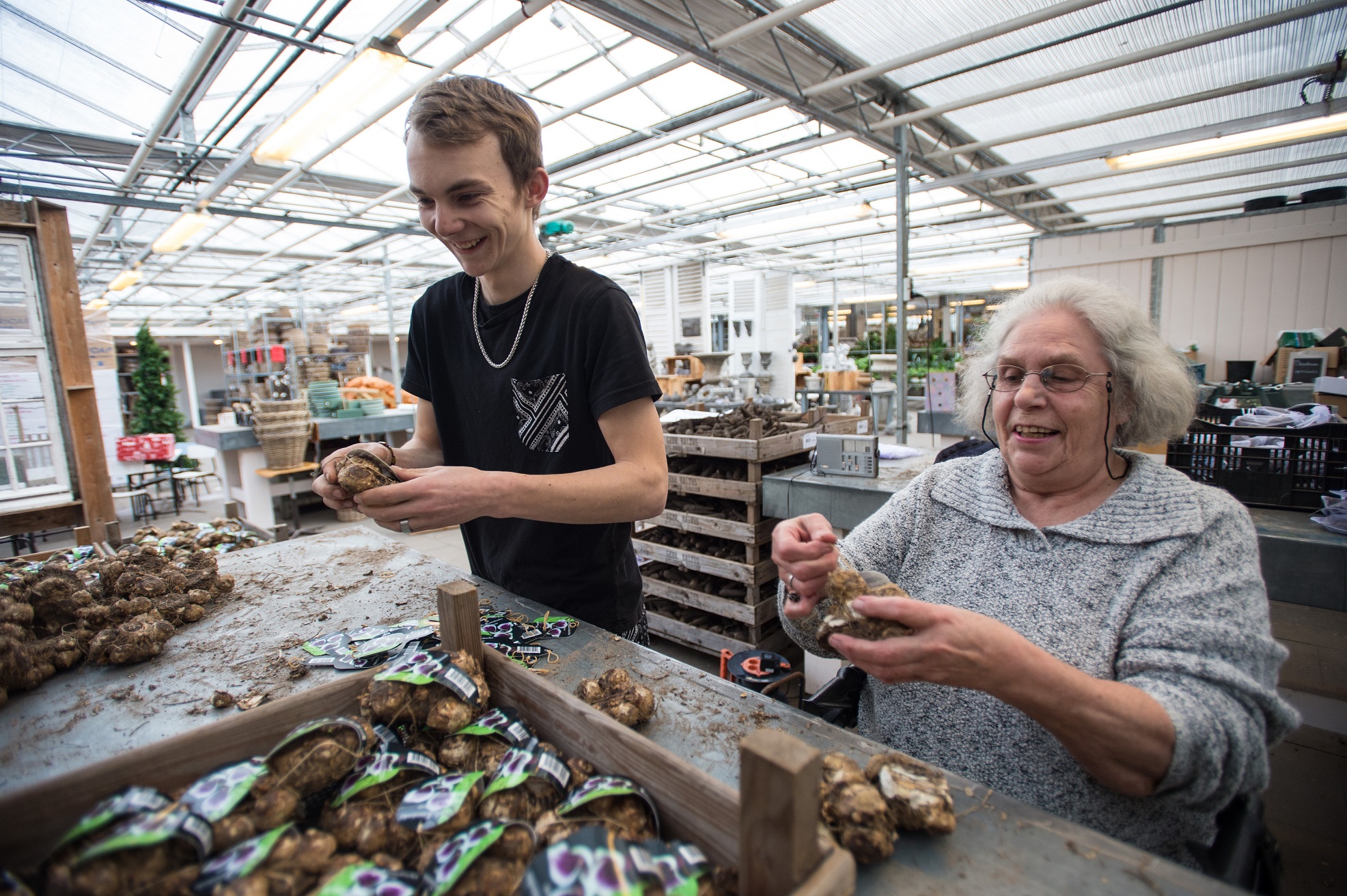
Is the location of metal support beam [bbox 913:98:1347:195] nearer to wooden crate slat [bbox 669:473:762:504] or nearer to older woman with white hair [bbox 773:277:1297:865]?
wooden crate slat [bbox 669:473:762:504]

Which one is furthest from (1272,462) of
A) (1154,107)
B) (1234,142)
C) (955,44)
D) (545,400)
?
(1234,142)

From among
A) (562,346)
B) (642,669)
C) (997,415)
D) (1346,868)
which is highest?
(562,346)

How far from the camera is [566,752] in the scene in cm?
98

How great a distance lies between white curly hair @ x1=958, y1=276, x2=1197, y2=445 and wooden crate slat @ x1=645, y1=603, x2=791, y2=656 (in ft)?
8.58

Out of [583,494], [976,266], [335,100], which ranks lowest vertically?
[583,494]

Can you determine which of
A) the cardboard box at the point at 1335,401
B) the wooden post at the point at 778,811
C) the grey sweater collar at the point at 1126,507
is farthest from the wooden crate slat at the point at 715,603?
the cardboard box at the point at 1335,401

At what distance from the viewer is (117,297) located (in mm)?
17781

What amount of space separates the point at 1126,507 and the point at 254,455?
7.99 meters

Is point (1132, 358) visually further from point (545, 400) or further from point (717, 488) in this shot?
point (717, 488)

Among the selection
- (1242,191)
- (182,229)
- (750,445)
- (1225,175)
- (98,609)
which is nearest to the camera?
(98,609)

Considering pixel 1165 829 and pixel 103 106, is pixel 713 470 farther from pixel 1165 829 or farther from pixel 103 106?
pixel 103 106

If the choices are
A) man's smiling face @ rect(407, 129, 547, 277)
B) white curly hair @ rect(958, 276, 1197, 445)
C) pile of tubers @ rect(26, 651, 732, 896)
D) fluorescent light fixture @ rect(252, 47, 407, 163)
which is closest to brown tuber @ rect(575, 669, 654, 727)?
pile of tubers @ rect(26, 651, 732, 896)

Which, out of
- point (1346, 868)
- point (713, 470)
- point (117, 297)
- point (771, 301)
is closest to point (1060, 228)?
point (771, 301)

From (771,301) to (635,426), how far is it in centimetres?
1733
